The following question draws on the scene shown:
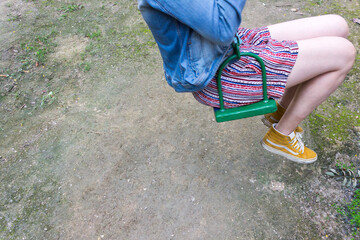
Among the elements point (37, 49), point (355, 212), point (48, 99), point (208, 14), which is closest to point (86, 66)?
point (48, 99)

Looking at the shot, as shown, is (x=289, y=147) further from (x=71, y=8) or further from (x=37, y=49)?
(x=71, y=8)

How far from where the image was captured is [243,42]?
1.56 meters

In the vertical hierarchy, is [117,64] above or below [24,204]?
above

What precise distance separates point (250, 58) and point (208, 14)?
1.39 feet

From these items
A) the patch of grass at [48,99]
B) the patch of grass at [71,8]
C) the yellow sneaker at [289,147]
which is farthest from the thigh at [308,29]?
the patch of grass at [71,8]

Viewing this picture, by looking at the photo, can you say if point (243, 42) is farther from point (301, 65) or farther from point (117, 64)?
point (117, 64)

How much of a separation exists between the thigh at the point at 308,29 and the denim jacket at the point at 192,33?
1.64ft

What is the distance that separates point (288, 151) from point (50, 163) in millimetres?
1654

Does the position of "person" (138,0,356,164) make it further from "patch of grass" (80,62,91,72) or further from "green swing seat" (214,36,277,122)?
"patch of grass" (80,62,91,72)

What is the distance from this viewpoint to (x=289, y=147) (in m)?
1.79

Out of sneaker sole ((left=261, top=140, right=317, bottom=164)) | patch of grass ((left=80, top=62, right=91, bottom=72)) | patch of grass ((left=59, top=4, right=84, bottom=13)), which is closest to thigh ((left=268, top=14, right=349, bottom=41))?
sneaker sole ((left=261, top=140, right=317, bottom=164))

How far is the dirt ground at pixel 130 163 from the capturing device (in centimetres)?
166

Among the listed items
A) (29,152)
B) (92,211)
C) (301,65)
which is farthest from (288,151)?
(29,152)

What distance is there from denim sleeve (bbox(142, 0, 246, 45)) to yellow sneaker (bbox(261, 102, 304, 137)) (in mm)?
982
